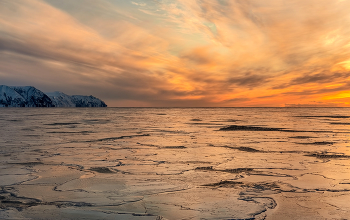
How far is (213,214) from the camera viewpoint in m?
4.05

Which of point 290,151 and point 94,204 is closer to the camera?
point 94,204

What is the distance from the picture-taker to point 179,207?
433 centimetres

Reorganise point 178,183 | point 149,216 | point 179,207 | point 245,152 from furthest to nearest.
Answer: point 245,152, point 178,183, point 179,207, point 149,216

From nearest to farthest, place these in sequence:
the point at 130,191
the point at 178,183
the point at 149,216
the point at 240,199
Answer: the point at 149,216
the point at 240,199
the point at 130,191
the point at 178,183

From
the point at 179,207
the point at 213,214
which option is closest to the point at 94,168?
the point at 179,207

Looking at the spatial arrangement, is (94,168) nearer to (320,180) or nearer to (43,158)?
(43,158)

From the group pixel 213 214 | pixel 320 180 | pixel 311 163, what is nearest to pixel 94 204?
pixel 213 214

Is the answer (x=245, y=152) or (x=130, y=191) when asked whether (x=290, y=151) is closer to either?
(x=245, y=152)

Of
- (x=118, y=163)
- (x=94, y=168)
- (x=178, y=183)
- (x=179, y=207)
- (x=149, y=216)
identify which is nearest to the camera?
(x=149, y=216)

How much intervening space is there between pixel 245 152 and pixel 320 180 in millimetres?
4074

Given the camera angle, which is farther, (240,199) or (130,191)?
(130,191)

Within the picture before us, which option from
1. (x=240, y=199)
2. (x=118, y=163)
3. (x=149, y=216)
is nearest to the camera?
(x=149, y=216)

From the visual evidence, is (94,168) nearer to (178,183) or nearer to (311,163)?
(178,183)

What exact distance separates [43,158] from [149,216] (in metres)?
5.98
